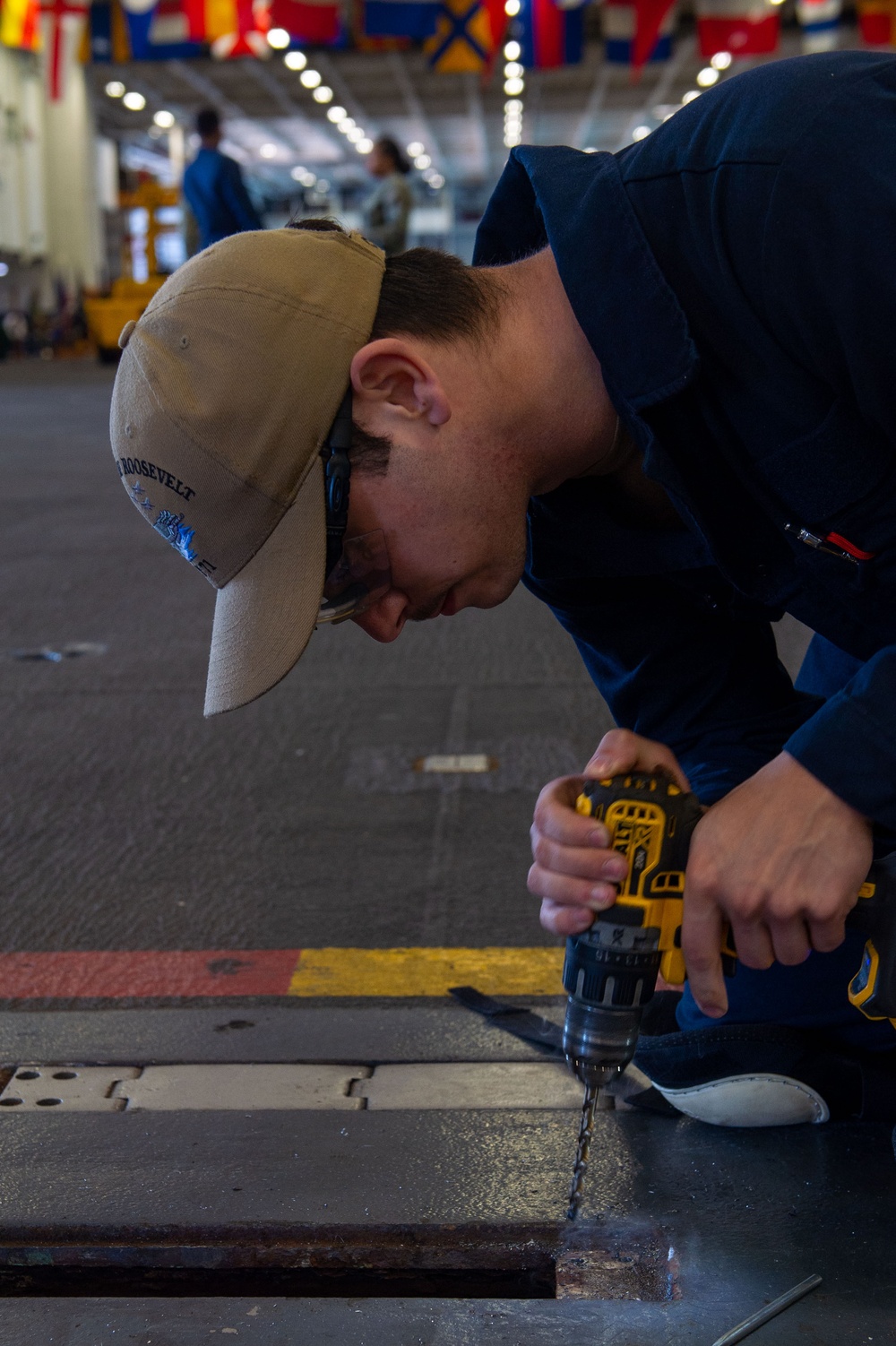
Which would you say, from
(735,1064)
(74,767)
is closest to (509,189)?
(735,1064)

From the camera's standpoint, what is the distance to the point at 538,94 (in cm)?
3381

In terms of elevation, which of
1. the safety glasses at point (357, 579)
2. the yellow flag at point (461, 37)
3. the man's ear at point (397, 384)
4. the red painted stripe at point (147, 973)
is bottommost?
the red painted stripe at point (147, 973)

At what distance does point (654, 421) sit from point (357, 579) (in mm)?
397

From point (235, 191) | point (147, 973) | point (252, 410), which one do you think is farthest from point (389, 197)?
point (252, 410)

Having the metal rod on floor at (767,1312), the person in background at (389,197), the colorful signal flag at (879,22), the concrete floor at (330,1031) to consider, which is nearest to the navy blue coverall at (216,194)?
the person in background at (389,197)

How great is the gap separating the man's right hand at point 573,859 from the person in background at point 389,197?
33.7 feet

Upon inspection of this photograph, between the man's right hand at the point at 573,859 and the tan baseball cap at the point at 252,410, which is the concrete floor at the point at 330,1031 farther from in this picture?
the tan baseball cap at the point at 252,410

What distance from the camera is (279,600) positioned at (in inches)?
61.3

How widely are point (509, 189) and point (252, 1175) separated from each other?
4.33 ft

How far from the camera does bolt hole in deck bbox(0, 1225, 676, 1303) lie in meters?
1.61

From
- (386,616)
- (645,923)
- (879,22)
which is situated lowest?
(645,923)

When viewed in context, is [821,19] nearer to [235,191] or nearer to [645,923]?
[235,191]

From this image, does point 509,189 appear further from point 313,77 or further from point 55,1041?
point 313,77

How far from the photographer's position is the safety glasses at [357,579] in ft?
5.20
